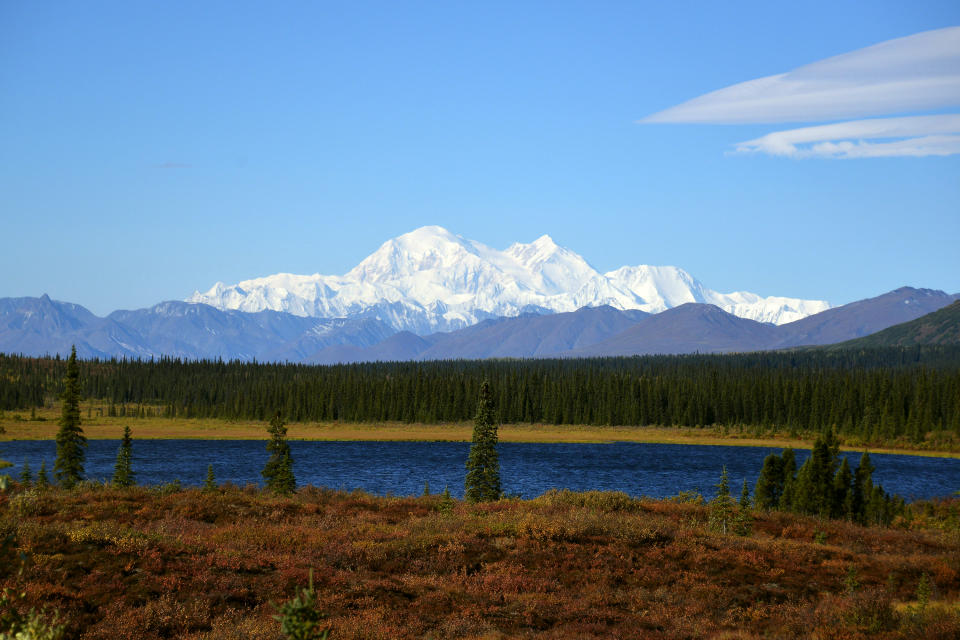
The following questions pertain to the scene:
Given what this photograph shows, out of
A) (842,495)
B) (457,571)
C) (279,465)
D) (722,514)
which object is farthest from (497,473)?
(457,571)

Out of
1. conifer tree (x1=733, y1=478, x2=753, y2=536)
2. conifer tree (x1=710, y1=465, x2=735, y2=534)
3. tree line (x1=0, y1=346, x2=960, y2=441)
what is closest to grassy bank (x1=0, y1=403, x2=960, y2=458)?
tree line (x1=0, y1=346, x2=960, y2=441)

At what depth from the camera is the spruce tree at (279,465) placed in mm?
44469

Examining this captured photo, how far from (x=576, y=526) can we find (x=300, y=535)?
8.87 metres

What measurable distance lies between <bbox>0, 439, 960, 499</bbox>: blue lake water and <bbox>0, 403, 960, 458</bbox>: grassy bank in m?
7.84

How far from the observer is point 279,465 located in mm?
46406

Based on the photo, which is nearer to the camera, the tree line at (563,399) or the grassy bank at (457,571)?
the grassy bank at (457,571)

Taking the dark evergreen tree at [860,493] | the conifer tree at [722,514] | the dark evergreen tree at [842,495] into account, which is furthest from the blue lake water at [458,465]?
the conifer tree at [722,514]

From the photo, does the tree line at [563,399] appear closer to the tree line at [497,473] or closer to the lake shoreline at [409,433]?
the lake shoreline at [409,433]

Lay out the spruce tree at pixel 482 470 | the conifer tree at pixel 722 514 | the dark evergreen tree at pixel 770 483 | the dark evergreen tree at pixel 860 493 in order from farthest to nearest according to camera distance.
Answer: the dark evergreen tree at pixel 770 483 → the dark evergreen tree at pixel 860 493 → the spruce tree at pixel 482 470 → the conifer tree at pixel 722 514

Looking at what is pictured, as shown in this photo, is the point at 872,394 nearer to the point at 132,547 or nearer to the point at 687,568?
the point at 687,568

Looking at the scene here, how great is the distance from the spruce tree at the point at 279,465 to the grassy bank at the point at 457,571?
12364 millimetres

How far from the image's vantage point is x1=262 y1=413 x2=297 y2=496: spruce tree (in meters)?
44.5

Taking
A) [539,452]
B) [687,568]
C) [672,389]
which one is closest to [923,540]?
[687,568]

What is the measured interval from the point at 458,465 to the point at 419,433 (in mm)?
57527
